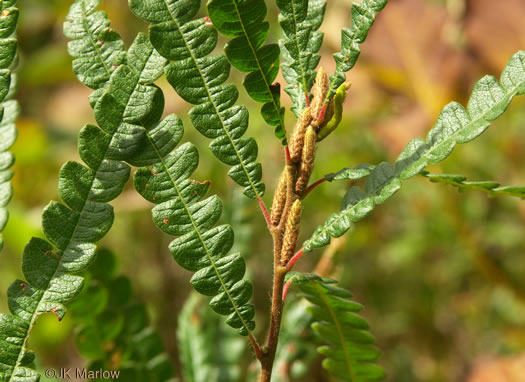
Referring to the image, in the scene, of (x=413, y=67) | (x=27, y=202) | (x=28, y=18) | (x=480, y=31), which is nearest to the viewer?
(x=480, y=31)

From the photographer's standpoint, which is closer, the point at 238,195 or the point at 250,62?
the point at 250,62

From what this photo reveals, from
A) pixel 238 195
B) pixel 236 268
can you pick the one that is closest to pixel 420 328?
pixel 238 195

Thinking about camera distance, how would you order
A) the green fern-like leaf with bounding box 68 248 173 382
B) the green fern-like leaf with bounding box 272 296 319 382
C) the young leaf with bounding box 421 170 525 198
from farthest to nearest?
the green fern-like leaf with bounding box 272 296 319 382 → the green fern-like leaf with bounding box 68 248 173 382 → the young leaf with bounding box 421 170 525 198

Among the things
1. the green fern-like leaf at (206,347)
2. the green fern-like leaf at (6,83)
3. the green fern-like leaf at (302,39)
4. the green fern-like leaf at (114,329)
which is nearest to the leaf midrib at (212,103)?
the green fern-like leaf at (302,39)

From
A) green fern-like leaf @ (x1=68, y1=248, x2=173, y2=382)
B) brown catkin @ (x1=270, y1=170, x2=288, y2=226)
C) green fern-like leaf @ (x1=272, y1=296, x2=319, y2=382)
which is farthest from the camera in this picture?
green fern-like leaf @ (x1=272, y1=296, x2=319, y2=382)

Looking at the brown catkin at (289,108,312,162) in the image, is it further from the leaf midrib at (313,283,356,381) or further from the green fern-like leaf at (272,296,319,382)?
the green fern-like leaf at (272,296,319,382)

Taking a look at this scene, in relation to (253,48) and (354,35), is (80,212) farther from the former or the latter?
(354,35)

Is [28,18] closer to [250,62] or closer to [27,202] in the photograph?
[27,202]

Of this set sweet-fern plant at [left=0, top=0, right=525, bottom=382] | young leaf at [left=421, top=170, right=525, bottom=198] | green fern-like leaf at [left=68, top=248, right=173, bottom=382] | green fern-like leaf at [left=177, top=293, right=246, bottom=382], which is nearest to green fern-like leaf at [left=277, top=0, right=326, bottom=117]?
sweet-fern plant at [left=0, top=0, right=525, bottom=382]
